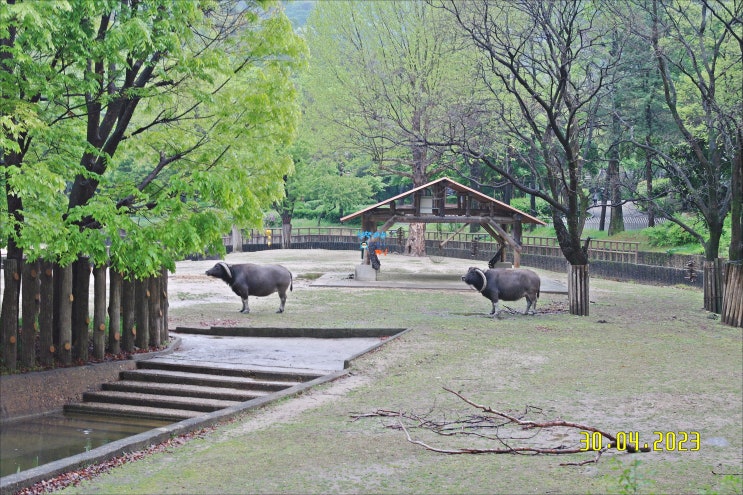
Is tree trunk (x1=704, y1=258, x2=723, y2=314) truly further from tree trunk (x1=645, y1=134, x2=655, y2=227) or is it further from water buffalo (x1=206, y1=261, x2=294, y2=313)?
water buffalo (x1=206, y1=261, x2=294, y2=313)

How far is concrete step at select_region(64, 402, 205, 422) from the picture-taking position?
44.1ft

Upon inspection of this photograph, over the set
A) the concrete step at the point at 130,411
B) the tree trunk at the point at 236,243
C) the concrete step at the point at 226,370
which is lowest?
the concrete step at the point at 130,411

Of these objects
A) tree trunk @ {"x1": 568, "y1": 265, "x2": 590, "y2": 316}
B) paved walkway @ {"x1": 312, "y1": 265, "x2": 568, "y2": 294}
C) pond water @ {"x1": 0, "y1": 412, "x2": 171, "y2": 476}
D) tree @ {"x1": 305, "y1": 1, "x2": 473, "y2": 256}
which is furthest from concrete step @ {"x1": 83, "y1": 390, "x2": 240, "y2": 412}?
tree @ {"x1": 305, "y1": 1, "x2": 473, "y2": 256}

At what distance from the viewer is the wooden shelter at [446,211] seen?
34.6 metres

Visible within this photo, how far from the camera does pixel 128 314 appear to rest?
1627 cm

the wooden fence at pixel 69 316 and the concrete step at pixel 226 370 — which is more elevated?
the wooden fence at pixel 69 316

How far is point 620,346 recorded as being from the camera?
17703 millimetres

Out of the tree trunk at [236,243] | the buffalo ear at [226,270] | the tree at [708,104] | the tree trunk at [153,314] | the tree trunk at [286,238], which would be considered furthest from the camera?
the tree trunk at [286,238]

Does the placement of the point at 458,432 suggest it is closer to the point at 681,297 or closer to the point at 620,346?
the point at 620,346

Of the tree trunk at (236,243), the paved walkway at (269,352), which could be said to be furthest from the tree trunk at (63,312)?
the tree trunk at (236,243)

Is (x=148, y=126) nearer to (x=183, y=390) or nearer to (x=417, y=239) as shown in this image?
(x=183, y=390)

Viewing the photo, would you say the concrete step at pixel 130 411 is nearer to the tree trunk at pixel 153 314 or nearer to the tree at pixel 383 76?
the tree trunk at pixel 153 314

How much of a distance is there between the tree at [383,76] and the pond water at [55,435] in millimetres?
32973

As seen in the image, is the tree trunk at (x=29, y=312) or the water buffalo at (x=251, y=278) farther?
the water buffalo at (x=251, y=278)
